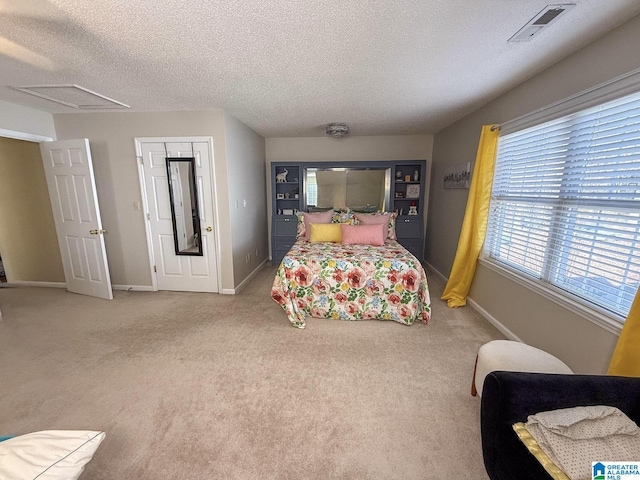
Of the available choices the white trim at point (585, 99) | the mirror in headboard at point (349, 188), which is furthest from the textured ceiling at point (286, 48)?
the mirror in headboard at point (349, 188)

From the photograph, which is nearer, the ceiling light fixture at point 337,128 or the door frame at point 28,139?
the door frame at point 28,139

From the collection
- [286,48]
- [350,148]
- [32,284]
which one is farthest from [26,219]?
[350,148]

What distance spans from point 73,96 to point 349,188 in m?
3.72

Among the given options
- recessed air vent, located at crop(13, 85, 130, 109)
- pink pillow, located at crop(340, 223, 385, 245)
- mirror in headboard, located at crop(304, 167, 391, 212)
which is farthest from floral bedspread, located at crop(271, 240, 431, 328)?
recessed air vent, located at crop(13, 85, 130, 109)

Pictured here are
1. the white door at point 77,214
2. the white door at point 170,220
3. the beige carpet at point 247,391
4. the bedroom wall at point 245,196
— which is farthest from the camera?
the bedroom wall at point 245,196

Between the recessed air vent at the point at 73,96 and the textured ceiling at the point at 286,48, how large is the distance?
11 cm

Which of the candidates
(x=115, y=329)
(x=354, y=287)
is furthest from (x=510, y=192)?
(x=115, y=329)

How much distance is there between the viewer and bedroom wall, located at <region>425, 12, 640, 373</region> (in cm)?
156

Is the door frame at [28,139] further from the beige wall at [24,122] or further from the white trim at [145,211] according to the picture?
the white trim at [145,211]

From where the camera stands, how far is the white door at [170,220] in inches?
123

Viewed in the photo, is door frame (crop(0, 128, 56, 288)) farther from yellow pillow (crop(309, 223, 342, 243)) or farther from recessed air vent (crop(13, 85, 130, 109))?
yellow pillow (crop(309, 223, 342, 243))

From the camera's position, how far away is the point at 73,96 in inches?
103

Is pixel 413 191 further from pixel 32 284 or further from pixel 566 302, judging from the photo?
pixel 32 284

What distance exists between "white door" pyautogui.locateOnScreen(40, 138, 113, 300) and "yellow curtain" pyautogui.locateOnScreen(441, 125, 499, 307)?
4.32m
